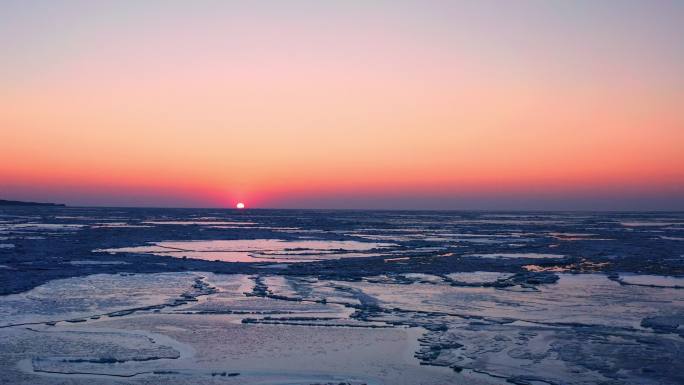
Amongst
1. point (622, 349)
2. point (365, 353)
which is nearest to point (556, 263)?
point (622, 349)

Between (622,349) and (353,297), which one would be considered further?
(353,297)

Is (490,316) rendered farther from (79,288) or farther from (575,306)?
(79,288)

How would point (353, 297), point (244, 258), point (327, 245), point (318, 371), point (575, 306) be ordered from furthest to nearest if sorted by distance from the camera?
point (327, 245) < point (244, 258) < point (353, 297) < point (575, 306) < point (318, 371)

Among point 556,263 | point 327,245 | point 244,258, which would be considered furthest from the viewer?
point 327,245

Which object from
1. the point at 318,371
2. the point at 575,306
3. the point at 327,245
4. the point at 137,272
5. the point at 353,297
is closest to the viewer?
the point at 318,371

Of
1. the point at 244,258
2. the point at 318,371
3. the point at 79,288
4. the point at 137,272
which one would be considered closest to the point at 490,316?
the point at 318,371

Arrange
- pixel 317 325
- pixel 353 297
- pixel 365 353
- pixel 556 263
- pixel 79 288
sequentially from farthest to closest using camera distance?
pixel 556 263, pixel 79 288, pixel 353 297, pixel 317 325, pixel 365 353

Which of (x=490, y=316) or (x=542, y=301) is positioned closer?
(x=490, y=316)

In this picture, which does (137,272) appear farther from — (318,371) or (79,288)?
(318,371)
